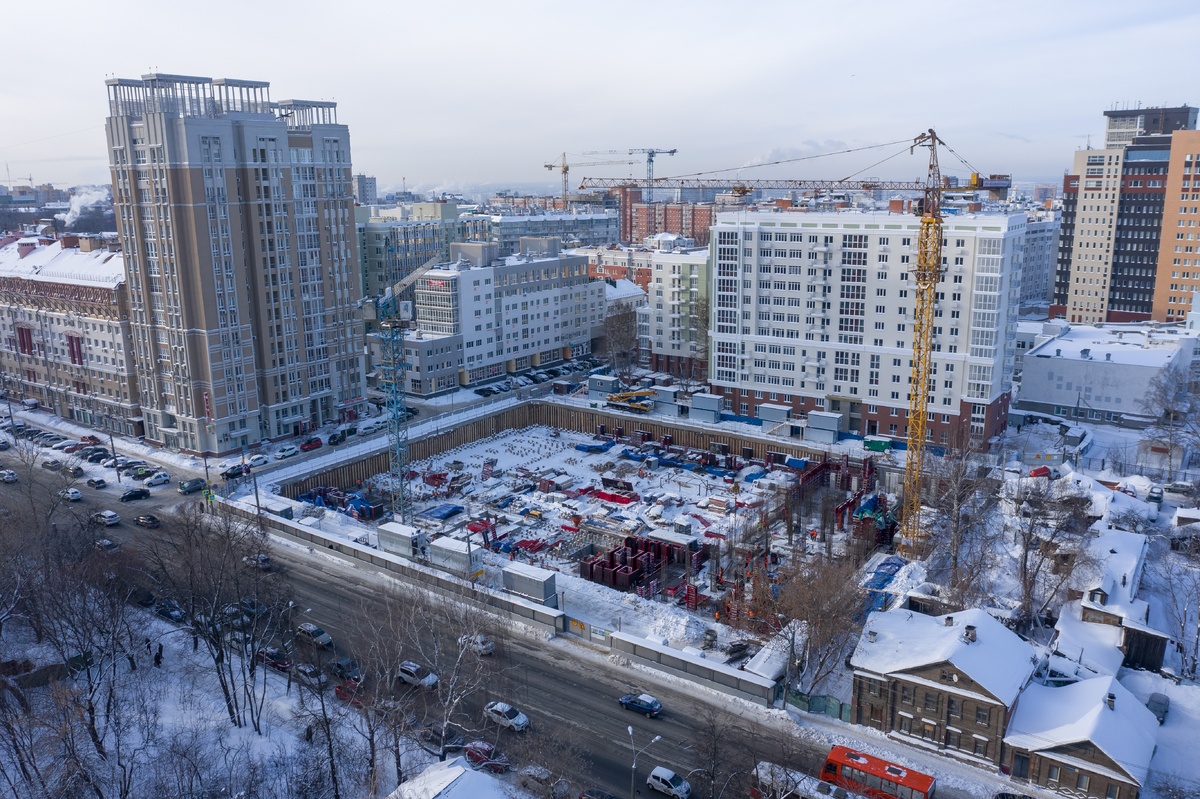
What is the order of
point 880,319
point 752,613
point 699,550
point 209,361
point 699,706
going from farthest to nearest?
point 880,319 → point 209,361 → point 699,550 → point 752,613 → point 699,706

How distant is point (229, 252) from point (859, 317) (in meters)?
41.1

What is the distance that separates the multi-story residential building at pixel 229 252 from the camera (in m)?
51.1

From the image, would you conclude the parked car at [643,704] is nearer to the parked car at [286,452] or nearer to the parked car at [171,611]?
the parked car at [171,611]

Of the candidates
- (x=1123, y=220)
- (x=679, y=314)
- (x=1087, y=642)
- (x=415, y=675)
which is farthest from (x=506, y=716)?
(x=1123, y=220)

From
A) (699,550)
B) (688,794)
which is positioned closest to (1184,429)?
(699,550)

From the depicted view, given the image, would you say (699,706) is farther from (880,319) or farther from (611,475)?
(880,319)

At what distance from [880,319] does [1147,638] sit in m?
28.6

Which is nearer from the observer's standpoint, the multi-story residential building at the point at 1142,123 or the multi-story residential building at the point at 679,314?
the multi-story residential building at the point at 679,314

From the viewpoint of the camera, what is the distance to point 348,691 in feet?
95.4

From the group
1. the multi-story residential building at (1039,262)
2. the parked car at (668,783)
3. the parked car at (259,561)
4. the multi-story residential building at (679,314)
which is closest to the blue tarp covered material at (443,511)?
the parked car at (259,561)

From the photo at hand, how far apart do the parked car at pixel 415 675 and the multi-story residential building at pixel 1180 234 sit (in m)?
84.0

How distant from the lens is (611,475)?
2147 inches

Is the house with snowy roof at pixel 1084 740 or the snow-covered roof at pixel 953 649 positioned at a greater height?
the snow-covered roof at pixel 953 649

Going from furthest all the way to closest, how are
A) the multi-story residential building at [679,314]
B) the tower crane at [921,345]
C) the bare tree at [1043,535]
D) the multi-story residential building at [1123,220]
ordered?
the multi-story residential building at [1123,220] < the multi-story residential building at [679,314] < the tower crane at [921,345] < the bare tree at [1043,535]
